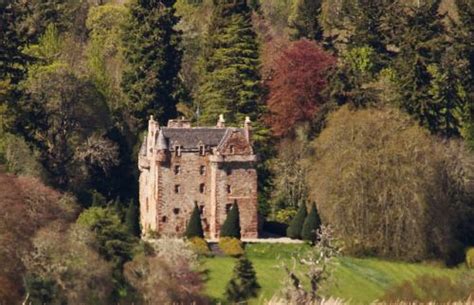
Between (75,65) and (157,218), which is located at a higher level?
(75,65)

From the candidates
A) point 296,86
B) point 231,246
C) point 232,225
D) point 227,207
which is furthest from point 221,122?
point 296,86

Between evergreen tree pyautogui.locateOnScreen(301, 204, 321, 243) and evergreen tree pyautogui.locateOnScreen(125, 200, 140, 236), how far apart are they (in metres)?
6.80

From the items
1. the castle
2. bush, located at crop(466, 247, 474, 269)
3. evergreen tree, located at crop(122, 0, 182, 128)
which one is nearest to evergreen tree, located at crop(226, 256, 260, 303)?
the castle

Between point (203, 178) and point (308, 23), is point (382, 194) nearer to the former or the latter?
point (203, 178)

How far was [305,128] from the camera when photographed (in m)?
79.9

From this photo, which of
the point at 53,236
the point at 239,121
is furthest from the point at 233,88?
the point at 53,236

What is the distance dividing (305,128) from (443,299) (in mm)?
24255

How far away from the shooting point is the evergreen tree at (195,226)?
69812mm

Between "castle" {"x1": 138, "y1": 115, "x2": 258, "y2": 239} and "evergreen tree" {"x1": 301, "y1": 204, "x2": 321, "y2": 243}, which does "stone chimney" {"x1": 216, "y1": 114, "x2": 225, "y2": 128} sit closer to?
"castle" {"x1": 138, "y1": 115, "x2": 258, "y2": 239}

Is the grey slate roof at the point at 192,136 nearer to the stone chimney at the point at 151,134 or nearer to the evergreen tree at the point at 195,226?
the stone chimney at the point at 151,134

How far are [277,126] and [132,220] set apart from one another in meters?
13.1

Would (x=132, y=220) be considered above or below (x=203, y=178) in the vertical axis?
below

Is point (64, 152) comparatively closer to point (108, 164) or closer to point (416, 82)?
point (108, 164)

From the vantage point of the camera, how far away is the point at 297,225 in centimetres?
7150
